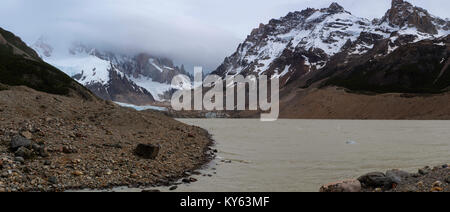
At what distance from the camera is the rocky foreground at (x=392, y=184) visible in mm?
13969

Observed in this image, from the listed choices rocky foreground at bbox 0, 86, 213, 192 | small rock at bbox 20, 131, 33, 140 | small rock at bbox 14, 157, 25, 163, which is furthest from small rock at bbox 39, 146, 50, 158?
small rock at bbox 20, 131, 33, 140

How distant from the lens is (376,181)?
15.6 m

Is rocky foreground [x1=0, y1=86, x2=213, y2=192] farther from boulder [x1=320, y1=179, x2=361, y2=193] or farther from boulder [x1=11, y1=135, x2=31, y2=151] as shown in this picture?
boulder [x1=320, y1=179, x2=361, y2=193]

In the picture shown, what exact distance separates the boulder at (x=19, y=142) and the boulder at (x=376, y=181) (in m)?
16.8

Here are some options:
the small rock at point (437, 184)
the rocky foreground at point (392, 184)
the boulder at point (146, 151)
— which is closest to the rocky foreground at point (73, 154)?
the boulder at point (146, 151)

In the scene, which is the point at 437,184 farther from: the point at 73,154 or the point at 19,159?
the point at 19,159

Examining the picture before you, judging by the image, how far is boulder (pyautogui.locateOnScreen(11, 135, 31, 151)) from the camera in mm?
17016

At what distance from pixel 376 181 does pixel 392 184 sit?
0.76 meters

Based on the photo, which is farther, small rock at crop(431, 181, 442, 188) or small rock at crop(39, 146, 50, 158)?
small rock at crop(39, 146, 50, 158)

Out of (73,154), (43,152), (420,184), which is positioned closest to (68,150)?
(73,154)

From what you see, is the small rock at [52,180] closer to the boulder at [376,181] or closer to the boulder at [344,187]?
the boulder at [344,187]
